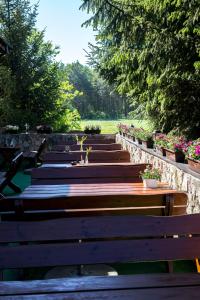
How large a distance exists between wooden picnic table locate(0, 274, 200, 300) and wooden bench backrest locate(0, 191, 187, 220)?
133 centimetres

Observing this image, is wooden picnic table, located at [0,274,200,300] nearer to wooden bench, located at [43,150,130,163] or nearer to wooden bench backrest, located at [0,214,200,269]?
wooden bench backrest, located at [0,214,200,269]

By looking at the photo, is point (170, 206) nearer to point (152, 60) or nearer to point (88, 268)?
point (88, 268)

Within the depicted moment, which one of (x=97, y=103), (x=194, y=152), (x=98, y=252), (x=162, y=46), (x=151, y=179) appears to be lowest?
(x=98, y=252)

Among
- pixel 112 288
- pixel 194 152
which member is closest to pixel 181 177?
pixel 194 152

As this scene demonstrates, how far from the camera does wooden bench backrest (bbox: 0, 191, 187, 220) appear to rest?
2.96 metres

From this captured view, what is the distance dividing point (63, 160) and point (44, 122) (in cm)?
942

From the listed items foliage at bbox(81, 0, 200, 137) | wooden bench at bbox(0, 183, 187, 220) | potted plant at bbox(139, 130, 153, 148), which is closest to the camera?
wooden bench at bbox(0, 183, 187, 220)

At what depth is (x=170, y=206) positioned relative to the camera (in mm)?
3119

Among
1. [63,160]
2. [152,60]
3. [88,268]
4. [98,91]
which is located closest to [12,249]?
[88,268]

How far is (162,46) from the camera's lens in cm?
635

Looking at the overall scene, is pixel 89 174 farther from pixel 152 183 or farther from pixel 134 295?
pixel 134 295

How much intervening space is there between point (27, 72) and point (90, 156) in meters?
9.30

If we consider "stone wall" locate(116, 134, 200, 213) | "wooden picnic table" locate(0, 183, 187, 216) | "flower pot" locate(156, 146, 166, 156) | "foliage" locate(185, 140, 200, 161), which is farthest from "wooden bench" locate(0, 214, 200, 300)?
"flower pot" locate(156, 146, 166, 156)

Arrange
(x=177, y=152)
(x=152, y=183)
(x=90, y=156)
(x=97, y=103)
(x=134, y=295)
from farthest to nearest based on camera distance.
A: (x=97, y=103) → (x=90, y=156) → (x=177, y=152) → (x=152, y=183) → (x=134, y=295)
